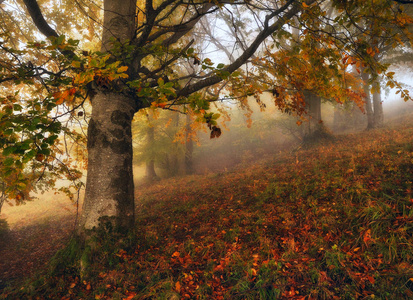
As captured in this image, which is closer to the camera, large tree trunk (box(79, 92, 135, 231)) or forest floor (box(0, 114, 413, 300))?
forest floor (box(0, 114, 413, 300))

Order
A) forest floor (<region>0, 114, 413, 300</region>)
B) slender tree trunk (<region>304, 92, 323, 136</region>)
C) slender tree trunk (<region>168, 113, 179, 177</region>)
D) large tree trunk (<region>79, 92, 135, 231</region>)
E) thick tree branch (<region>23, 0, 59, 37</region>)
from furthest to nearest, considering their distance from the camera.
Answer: slender tree trunk (<region>168, 113, 179, 177</region>)
slender tree trunk (<region>304, 92, 323, 136</region>)
large tree trunk (<region>79, 92, 135, 231</region>)
thick tree branch (<region>23, 0, 59, 37</region>)
forest floor (<region>0, 114, 413, 300</region>)

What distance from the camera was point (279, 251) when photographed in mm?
3305

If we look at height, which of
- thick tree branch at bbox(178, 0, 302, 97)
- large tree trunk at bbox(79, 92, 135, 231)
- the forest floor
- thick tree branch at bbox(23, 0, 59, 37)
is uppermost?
thick tree branch at bbox(23, 0, 59, 37)

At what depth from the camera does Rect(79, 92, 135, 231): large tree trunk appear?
12.5ft

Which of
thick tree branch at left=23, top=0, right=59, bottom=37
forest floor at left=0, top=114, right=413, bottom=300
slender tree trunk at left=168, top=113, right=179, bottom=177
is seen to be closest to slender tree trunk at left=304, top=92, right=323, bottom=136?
forest floor at left=0, top=114, right=413, bottom=300

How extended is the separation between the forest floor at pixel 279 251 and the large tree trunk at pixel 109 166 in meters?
0.51

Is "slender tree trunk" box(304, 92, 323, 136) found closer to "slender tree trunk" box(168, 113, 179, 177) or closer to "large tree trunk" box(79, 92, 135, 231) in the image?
→ "slender tree trunk" box(168, 113, 179, 177)

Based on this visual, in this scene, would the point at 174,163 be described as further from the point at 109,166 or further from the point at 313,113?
the point at 109,166

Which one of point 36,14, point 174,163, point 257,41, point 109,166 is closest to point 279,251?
point 109,166

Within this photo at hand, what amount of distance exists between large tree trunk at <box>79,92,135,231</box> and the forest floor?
514 millimetres

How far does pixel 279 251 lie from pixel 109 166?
3.33 meters

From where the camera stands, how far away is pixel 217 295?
9.04ft

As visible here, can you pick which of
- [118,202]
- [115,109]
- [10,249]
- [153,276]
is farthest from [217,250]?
[10,249]

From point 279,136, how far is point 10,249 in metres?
20.0
